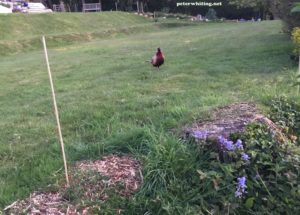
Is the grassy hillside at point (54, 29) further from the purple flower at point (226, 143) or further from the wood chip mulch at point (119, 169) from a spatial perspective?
the purple flower at point (226, 143)

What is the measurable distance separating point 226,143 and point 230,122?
0.53 metres

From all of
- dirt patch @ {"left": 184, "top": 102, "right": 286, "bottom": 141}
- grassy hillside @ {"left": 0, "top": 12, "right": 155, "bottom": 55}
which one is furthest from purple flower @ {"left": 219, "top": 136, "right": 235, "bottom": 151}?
grassy hillside @ {"left": 0, "top": 12, "right": 155, "bottom": 55}

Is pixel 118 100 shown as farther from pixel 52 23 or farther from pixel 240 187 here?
pixel 52 23

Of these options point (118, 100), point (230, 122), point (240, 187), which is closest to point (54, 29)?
point (118, 100)

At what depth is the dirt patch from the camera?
146 inches

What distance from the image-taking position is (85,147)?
389 cm

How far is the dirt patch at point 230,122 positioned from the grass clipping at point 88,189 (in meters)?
0.66

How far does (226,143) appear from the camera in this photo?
134 inches

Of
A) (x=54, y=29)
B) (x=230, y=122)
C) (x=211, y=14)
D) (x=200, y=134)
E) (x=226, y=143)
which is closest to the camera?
(x=226, y=143)

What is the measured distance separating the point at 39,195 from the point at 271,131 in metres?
1.83

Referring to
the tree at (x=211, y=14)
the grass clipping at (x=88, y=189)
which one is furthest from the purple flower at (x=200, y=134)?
the tree at (x=211, y=14)

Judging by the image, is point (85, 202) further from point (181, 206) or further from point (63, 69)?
point (63, 69)

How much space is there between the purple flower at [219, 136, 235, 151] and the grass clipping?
0.64 metres

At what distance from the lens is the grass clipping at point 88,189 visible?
3006 mm
